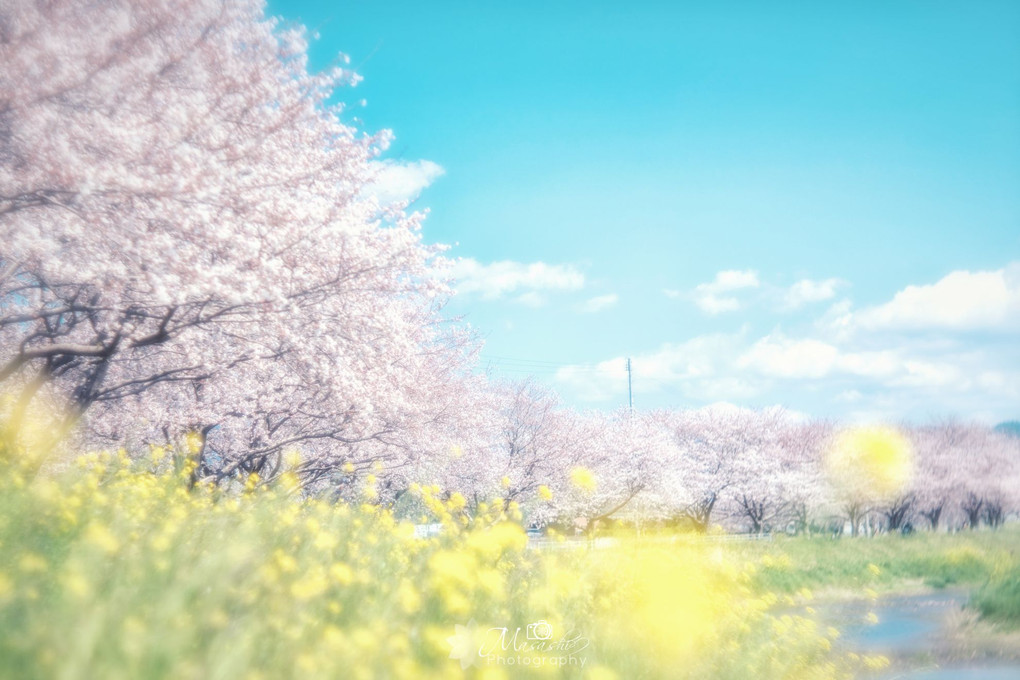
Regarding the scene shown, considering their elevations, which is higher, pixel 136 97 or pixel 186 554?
pixel 136 97

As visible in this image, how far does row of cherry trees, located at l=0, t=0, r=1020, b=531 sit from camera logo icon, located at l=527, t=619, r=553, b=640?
4.71 ft

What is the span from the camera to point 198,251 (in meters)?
6.41

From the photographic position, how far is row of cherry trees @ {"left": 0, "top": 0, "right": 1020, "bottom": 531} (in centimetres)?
541

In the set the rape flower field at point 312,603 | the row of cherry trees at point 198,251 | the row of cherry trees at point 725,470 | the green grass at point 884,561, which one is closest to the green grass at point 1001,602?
the green grass at point 884,561

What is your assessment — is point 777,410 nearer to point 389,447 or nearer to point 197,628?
point 389,447

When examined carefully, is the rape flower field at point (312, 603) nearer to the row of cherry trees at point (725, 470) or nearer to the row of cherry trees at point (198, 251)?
the row of cherry trees at point (198, 251)

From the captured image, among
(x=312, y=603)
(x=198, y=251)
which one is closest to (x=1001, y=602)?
(x=312, y=603)

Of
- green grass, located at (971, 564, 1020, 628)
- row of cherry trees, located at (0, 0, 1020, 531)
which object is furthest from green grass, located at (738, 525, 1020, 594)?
row of cherry trees, located at (0, 0, 1020, 531)

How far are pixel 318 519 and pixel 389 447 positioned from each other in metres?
10.5

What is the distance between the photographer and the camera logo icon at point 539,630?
427cm

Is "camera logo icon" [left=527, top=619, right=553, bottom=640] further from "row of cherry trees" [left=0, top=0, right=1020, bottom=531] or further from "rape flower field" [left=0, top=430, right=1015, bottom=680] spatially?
"row of cherry trees" [left=0, top=0, right=1020, bottom=531]

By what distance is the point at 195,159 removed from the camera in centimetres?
598

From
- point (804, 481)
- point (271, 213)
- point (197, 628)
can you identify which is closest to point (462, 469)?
point (271, 213)

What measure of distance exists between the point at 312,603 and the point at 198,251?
426 centimetres
